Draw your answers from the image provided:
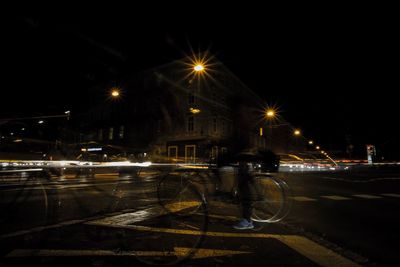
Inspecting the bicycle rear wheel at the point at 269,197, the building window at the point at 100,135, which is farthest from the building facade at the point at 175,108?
the bicycle rear wheel at the point at 269,197

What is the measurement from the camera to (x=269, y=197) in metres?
5.96

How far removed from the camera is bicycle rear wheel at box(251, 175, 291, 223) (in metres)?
5.83

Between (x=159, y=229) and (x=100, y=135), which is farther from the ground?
(x=100, y=135)

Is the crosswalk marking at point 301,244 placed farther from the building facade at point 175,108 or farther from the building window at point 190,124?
the building window at point 190,124

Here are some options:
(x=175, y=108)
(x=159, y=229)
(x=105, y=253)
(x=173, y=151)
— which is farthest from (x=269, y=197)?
(x=175, y=108)

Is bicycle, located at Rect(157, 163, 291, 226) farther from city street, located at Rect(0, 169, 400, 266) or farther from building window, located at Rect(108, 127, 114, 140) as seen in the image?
building window, located at Rect(108, 127, 114, 140)

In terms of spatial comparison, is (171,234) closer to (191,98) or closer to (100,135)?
(191,98)

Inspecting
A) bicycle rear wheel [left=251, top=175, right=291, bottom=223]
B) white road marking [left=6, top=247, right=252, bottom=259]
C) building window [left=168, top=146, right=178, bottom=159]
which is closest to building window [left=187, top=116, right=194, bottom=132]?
building window [left=168, top=146, right=178, bottom=159]

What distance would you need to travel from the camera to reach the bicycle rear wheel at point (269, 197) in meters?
5.83

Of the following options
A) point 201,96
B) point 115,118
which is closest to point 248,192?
point 201,96

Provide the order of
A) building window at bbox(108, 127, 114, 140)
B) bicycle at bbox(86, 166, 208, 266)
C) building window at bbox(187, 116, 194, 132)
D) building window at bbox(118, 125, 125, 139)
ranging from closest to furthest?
bicycle at bbox(86, 166, 208, 266), building window at bbox(187, 116, 194, 132), building window at bbox(118, 125, 125, 139), building window at bbox(108, 127, 114, 140)

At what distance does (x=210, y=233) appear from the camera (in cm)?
503

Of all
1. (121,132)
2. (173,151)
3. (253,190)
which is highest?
(121,132)

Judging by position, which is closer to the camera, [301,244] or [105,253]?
[105,253]
